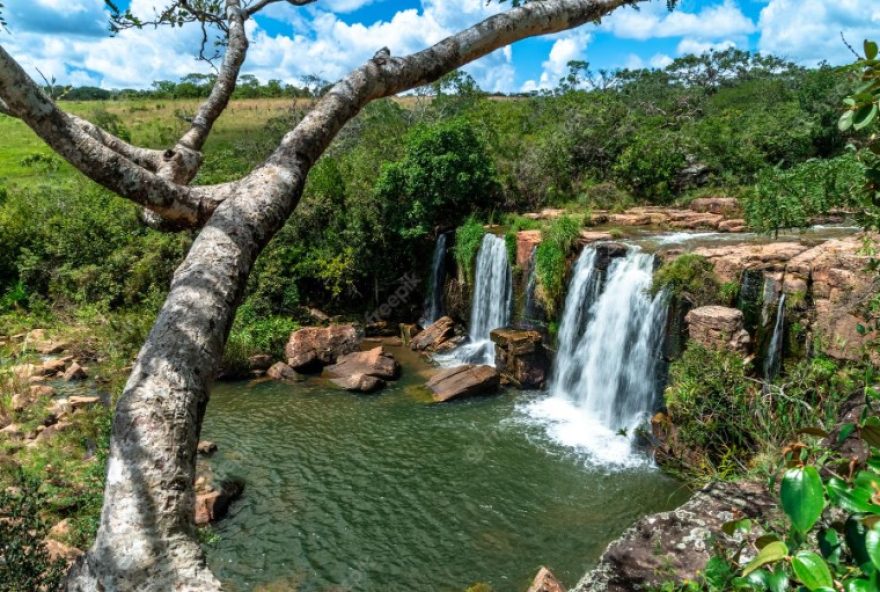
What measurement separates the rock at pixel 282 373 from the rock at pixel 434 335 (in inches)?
144

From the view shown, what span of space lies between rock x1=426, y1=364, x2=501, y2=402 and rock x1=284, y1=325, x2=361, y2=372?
3172mm

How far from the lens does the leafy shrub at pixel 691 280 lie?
9.81 metres

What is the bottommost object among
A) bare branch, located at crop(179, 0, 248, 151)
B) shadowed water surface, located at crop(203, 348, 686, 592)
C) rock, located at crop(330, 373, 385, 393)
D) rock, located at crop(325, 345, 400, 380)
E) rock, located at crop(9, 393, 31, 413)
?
shadowed water surface, located at crop(203, 348, 686, 592)

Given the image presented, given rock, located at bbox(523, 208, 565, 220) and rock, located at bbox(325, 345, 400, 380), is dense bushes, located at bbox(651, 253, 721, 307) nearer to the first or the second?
rock, located at bbox(523, 208, 565, 220)

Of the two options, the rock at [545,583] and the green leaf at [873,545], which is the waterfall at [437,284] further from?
the green leaf at [873,545]

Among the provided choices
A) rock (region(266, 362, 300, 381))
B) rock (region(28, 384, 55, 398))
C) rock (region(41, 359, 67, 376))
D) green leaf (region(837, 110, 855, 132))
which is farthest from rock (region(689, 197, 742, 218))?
rock (region(41, 359, 67, 376))

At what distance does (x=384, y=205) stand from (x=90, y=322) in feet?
29.9

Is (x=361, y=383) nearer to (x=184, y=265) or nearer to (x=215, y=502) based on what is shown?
(x=215, y=502)

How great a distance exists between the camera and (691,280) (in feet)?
33.1

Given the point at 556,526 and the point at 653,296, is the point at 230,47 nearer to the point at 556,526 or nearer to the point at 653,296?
the point at 556,526

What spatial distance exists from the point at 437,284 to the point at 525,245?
4.48 metres

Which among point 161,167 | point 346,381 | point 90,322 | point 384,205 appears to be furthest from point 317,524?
point 384,205

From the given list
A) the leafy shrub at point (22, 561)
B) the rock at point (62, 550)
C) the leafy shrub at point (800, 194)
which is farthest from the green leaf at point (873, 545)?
the leafy shrub at point (800, 194)

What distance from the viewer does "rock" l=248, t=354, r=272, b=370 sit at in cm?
1473
